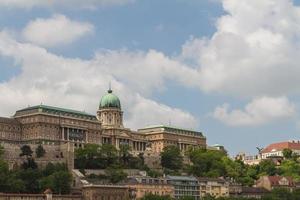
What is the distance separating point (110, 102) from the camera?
17288cm

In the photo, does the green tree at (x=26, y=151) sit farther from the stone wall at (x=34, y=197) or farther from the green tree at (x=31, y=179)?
the stone wall at (x=34, y=197)

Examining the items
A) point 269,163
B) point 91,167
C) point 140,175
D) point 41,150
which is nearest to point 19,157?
point 41,150

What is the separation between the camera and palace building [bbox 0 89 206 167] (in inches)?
5058

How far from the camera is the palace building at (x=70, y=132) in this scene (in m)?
128

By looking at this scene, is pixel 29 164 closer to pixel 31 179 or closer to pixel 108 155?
pixel 31 179

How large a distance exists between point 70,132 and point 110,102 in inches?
1088

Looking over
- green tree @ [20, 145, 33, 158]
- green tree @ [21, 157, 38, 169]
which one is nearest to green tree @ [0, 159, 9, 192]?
green tree @ [21, 157, 38, 169]

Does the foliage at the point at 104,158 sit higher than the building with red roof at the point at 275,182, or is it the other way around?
the foliage at the point at 104,158

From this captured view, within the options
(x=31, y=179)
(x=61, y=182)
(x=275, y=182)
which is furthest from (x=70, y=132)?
(x=275, y=182)

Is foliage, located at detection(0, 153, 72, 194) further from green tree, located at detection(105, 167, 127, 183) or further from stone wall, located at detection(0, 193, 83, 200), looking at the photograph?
green tree, located at detection(105, 167, 127, 183)

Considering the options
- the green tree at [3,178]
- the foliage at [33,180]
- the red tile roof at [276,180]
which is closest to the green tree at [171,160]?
the red tile roof at [276,180]

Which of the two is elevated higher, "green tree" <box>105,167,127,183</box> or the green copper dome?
the green copper dome

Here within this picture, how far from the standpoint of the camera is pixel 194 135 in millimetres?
184000

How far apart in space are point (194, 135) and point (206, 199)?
215 ft
